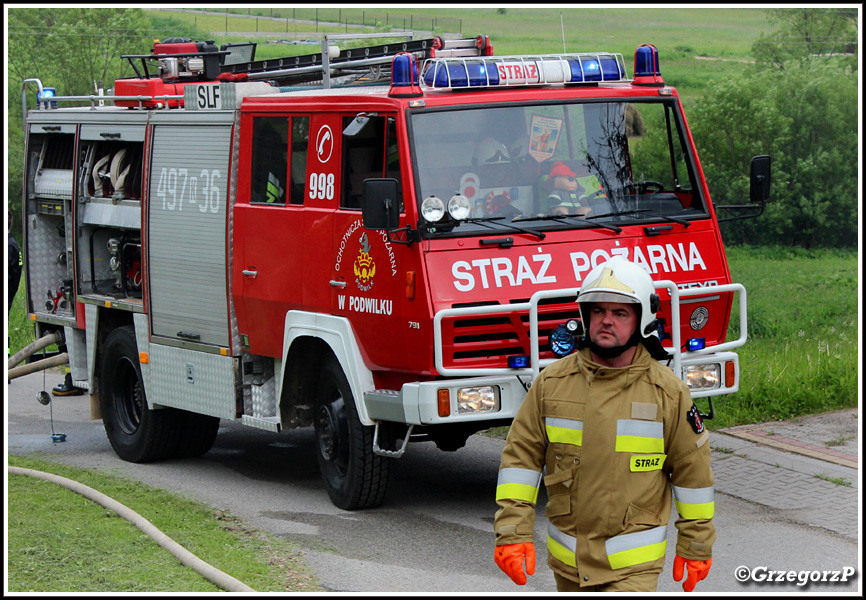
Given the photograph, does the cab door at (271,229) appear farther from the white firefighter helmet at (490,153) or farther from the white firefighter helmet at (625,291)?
the white firefighter helmet at (625,291)

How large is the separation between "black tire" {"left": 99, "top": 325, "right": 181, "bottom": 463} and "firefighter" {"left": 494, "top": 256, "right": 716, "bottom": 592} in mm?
6545

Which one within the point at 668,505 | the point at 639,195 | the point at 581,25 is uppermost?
the point at 581,25

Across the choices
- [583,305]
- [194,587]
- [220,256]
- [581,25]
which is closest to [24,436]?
[220,256]

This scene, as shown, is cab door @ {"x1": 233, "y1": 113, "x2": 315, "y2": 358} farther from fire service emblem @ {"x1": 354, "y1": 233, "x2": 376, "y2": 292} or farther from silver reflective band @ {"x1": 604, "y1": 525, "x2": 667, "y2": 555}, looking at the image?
silver reflective band @ {"x1": 604, "y1": 525, "x2": 667, "y2": 555}

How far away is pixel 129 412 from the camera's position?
11.1 metres

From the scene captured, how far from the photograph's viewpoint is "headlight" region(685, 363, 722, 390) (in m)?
7.86

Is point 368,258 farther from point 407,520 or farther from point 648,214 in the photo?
point 648,214

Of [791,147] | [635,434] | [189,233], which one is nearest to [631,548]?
[635,434]

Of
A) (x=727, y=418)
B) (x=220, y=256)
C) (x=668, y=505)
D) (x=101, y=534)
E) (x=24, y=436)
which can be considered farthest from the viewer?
(x=24, y=436)

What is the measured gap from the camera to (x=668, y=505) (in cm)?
458

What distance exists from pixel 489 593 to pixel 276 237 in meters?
3.41

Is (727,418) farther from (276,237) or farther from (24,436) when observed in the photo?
(24,436)

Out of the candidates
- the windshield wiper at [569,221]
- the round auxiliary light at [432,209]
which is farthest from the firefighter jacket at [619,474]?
the windshield wiper at [569,221]

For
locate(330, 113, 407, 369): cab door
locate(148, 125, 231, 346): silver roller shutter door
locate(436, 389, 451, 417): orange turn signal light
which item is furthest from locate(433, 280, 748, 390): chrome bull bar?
locate(148, 125, 231, 346): silver roller shutter door
